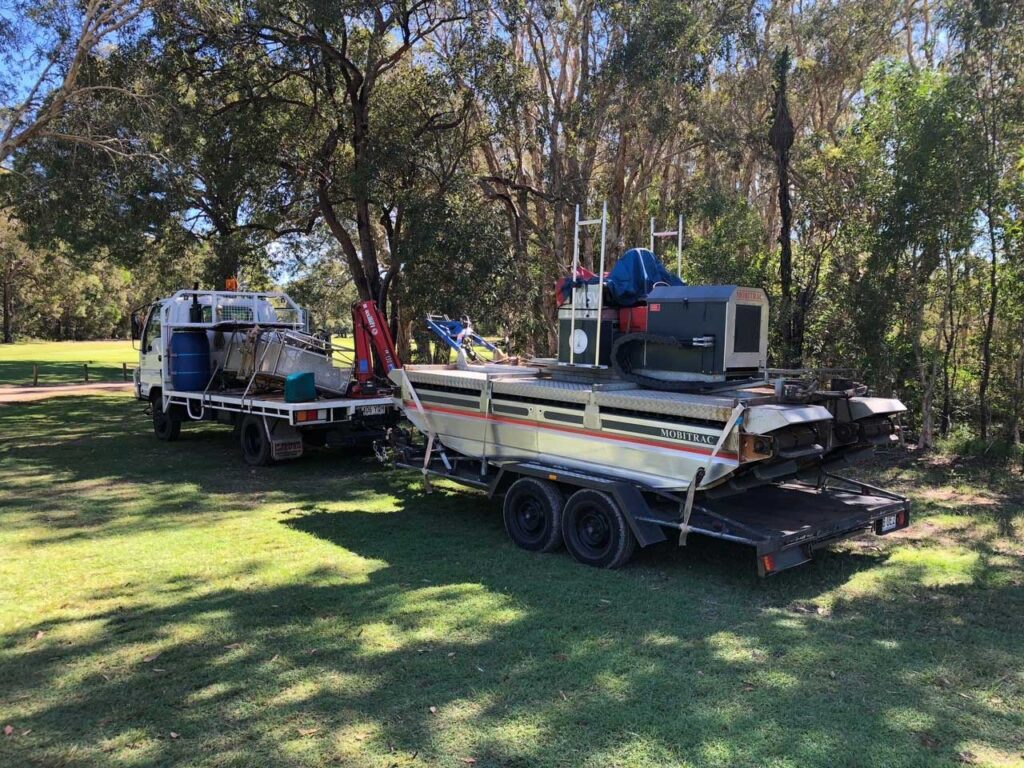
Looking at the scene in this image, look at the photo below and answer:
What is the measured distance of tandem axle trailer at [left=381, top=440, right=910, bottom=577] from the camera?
5.74 metres

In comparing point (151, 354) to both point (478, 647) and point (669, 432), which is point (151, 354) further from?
point (478, 647)

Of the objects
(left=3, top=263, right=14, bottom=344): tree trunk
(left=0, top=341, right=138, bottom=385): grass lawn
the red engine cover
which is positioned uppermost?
(left=3, top=263, right=14, bottom=344): tree trunk

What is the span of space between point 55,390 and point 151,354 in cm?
1295

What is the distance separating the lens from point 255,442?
11266 mm

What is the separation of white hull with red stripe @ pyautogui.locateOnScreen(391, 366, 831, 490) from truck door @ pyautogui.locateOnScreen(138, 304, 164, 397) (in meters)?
6.68

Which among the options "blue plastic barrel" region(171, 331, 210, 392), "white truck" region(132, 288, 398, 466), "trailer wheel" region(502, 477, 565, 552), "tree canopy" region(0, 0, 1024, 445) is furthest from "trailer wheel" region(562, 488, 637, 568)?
"blue plastic barrel" region(171, 331, 210, 392)

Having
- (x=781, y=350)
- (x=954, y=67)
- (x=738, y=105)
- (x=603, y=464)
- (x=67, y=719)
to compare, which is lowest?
(x=67, y=719)

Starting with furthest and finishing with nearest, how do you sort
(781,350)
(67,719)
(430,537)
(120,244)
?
(120,244)
(781,350)
(430,537)
(67,719)

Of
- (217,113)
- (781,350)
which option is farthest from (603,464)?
(217,113)

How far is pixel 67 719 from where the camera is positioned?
388 centimetres

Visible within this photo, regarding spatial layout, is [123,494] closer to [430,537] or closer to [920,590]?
[430,537]

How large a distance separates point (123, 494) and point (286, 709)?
6.48m

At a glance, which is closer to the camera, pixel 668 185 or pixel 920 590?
pixel 920 590

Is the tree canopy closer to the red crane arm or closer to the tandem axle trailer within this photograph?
the red crane arm
